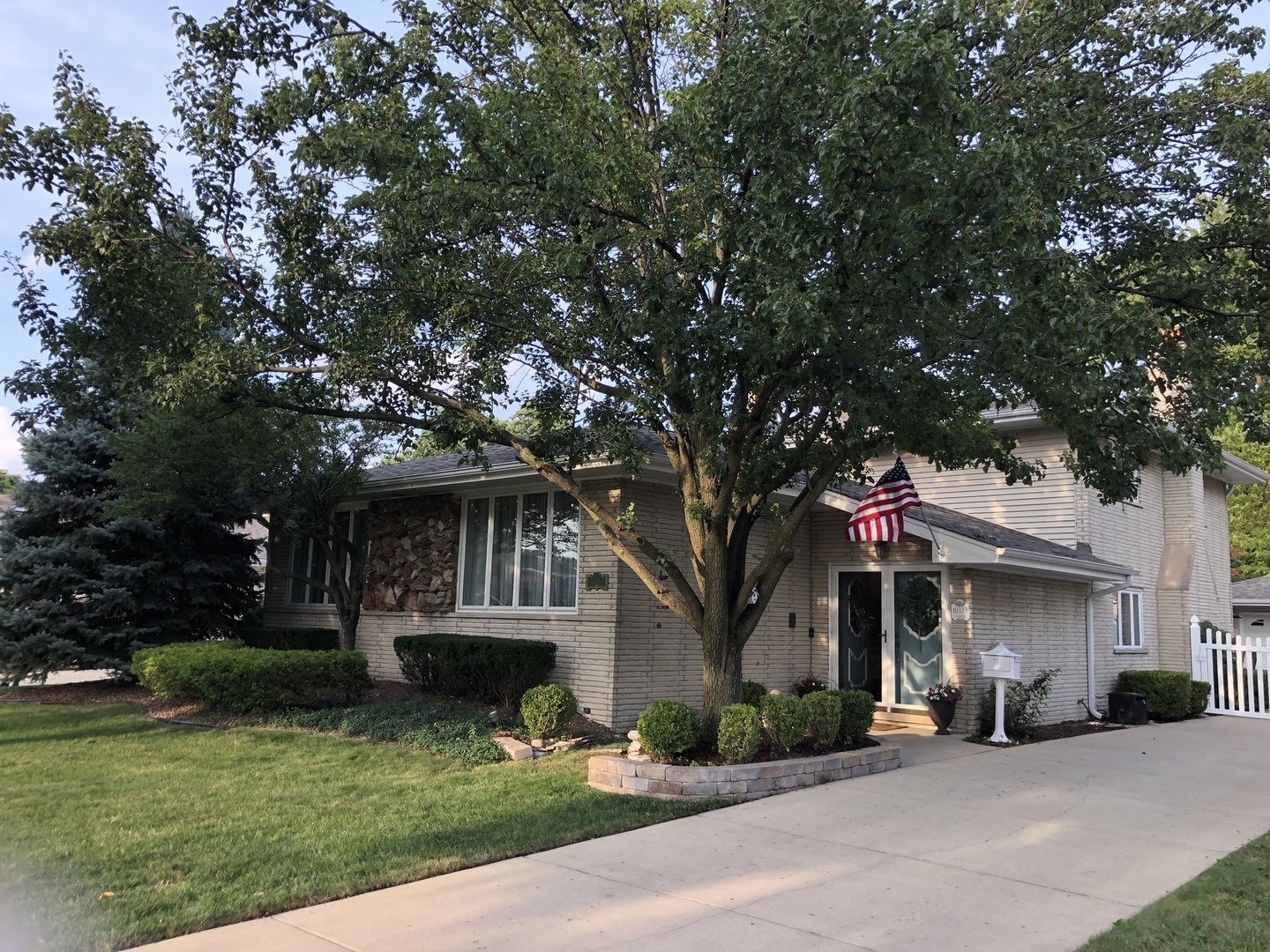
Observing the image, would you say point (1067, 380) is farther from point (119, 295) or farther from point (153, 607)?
point (153, 607)

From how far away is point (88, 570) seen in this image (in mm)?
15477

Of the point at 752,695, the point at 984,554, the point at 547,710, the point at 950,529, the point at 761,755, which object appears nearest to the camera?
the point at 761,755

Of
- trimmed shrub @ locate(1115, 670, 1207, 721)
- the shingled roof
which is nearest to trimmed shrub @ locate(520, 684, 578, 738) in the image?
the shingled roof

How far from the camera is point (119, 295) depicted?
9336mm

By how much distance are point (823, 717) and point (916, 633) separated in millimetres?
4319

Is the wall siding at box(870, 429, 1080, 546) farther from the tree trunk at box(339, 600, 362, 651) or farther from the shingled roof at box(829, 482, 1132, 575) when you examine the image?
the tree trunk at box(339, 600, 362, 651)

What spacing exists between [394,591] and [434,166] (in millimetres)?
8019

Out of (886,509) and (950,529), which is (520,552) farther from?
(950,529)

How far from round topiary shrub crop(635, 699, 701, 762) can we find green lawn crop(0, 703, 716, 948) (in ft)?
2.39

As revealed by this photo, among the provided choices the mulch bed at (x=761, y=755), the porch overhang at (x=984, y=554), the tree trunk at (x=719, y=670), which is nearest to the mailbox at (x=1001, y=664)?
the porch overhang at (x=984, y=554)

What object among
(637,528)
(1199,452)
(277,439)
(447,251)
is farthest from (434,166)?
(1199,452)

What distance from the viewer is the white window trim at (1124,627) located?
1652cm

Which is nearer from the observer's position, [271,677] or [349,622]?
[271,677]

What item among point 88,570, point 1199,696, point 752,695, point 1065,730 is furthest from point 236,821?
point 1199,696
